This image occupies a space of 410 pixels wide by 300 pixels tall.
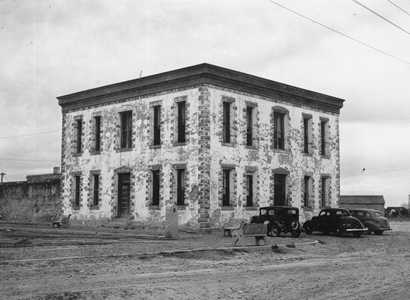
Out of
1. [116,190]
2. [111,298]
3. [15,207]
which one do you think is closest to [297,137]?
[116,190]

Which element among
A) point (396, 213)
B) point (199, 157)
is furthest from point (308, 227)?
point (396, 213)

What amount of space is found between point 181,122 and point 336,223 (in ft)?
32.0

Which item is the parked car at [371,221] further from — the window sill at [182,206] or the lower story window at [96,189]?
the lower story window at [96,189]

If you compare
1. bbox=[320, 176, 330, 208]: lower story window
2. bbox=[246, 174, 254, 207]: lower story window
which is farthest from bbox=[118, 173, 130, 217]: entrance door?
bbox=[320, 176, 330, 208]: lower story window

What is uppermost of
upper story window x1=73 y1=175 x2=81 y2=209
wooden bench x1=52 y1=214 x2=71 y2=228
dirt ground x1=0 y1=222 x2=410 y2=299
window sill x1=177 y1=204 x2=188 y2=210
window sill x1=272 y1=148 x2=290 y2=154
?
window sill x1=272 y1=148 x2=290 y2=154

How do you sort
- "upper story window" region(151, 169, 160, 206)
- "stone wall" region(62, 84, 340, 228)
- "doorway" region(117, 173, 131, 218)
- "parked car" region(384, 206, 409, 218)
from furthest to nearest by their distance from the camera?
"parked car" region(384, 206, 409, 218)
"doorway" region(117, 173, 131, 218)
"upper story window" region(151, 169, 160, 206)
"stone wall" region(62, 84, 340, 228)

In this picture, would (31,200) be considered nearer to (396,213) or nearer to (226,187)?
Answer: (226,187)


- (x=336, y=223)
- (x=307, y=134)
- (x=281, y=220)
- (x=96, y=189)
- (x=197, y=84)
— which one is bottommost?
(x=336, y=223)

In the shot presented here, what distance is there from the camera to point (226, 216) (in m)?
32.2

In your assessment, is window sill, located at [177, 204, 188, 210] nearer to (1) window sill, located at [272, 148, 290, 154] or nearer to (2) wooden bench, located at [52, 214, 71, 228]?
(1) window sill, located at [272, 148, 290, 154]

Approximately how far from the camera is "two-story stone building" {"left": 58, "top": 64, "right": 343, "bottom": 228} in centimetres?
3195

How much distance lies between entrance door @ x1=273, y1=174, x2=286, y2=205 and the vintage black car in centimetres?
587

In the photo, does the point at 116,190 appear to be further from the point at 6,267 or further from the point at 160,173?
the point at 6,267

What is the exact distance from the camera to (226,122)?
33312mm
